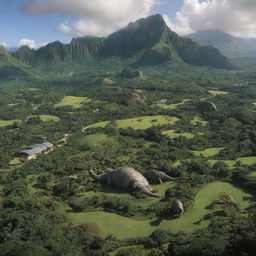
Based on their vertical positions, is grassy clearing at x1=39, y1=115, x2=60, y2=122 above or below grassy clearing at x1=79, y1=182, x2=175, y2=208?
above

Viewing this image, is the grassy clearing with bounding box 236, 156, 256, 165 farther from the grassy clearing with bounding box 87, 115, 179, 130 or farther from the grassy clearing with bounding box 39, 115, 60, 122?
the grassy clearing with bounding box 39, 115, 60, 122

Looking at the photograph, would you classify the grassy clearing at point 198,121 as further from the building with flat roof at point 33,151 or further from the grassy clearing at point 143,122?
the building with flat roof at point 33,151

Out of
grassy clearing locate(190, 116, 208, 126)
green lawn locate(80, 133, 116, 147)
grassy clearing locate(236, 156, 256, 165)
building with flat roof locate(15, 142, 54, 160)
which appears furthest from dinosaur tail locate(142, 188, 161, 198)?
grassy clearing locate(190, 116, 208, 126)

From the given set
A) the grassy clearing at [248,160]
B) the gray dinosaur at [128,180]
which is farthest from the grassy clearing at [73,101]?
the gray dinosaur at [128,180]

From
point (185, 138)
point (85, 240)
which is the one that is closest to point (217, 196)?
point (85, 240)

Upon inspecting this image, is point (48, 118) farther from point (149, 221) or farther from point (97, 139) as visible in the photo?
point (149, 221)

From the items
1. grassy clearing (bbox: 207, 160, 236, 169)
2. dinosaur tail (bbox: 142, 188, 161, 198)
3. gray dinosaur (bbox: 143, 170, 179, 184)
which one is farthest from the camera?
grassy clearing (bbox: 207, 160, 236, 169)

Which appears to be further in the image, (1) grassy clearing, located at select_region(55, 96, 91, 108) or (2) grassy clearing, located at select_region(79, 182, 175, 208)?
(1) grassy clearing, located at select_region(55, 96, 91, 108)
